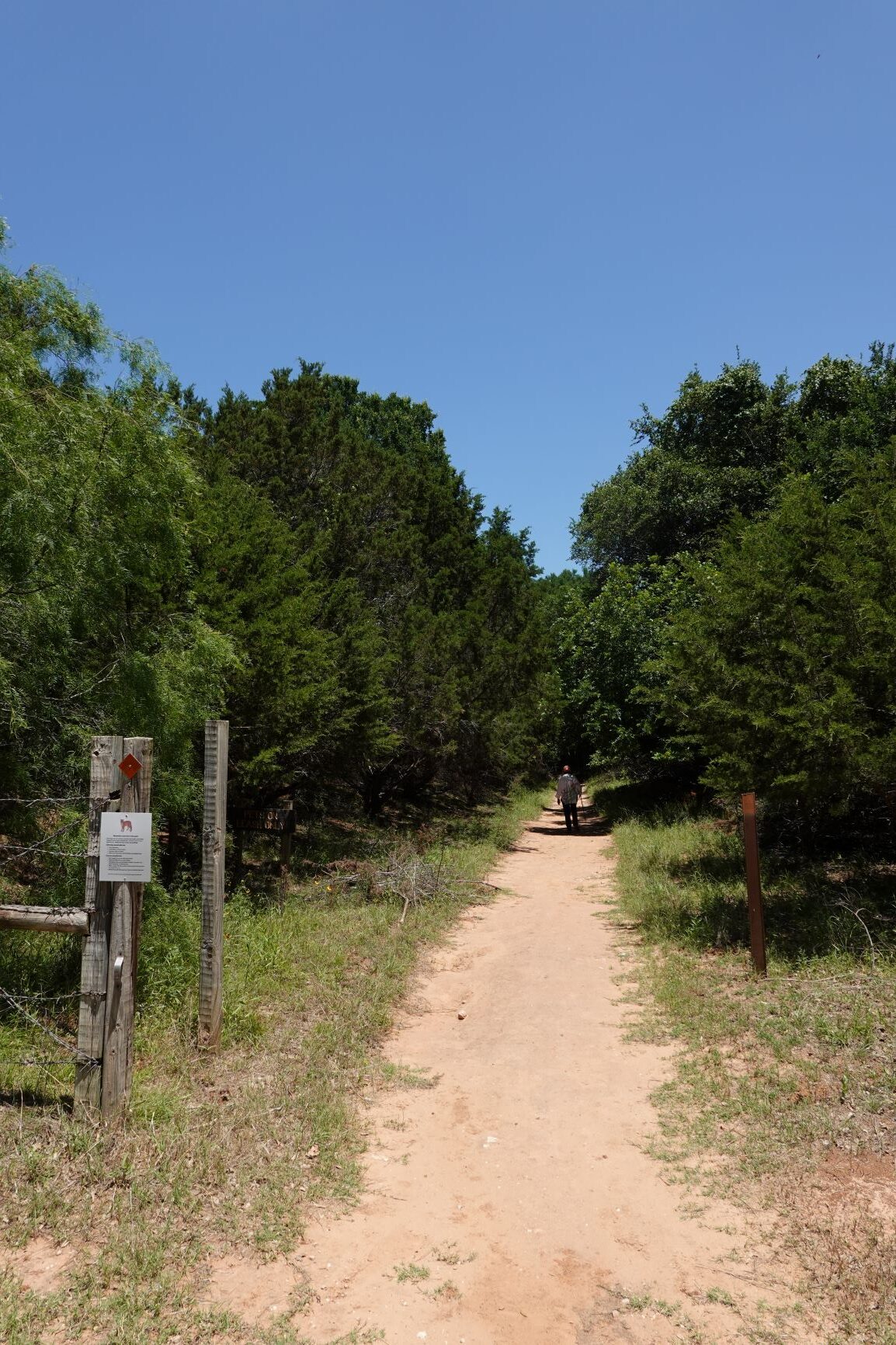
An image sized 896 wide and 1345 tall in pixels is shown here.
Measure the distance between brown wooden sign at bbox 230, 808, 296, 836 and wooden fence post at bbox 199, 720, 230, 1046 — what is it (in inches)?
178

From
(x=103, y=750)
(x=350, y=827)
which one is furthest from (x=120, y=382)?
(x=350, y=827)

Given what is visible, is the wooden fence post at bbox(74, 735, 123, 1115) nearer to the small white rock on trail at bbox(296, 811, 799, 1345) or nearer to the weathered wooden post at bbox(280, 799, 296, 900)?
the small white rock on trail at bbox(296, 811, 799, 1345)

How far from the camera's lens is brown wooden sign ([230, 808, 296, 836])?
11.3 metres

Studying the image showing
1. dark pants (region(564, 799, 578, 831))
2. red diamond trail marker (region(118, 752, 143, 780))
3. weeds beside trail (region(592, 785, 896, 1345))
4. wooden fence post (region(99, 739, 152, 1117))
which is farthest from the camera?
dark pants (region(564, 799, 578, 831))

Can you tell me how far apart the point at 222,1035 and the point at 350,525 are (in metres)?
12.8

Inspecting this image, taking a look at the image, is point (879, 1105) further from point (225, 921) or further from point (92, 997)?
point (225, 921)

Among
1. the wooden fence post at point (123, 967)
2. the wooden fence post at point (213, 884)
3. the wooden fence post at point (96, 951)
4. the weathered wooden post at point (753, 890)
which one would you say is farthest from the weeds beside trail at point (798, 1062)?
the wooden fence post at point (96, 951)

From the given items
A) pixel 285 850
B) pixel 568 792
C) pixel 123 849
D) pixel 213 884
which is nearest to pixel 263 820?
pixel 285 850

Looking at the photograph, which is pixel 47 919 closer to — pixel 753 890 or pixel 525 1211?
pixel 525 1211

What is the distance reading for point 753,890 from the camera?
344 inches

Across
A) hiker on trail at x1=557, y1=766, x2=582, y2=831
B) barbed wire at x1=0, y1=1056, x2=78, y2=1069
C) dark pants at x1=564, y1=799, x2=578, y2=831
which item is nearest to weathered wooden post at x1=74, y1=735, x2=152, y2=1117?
barbed wire at x1=0, y1=1056, x2=78, y2=1069

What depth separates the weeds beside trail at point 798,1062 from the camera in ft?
14.7

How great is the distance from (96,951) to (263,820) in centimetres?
678

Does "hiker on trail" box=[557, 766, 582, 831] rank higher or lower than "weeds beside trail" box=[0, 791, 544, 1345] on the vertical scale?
higher
